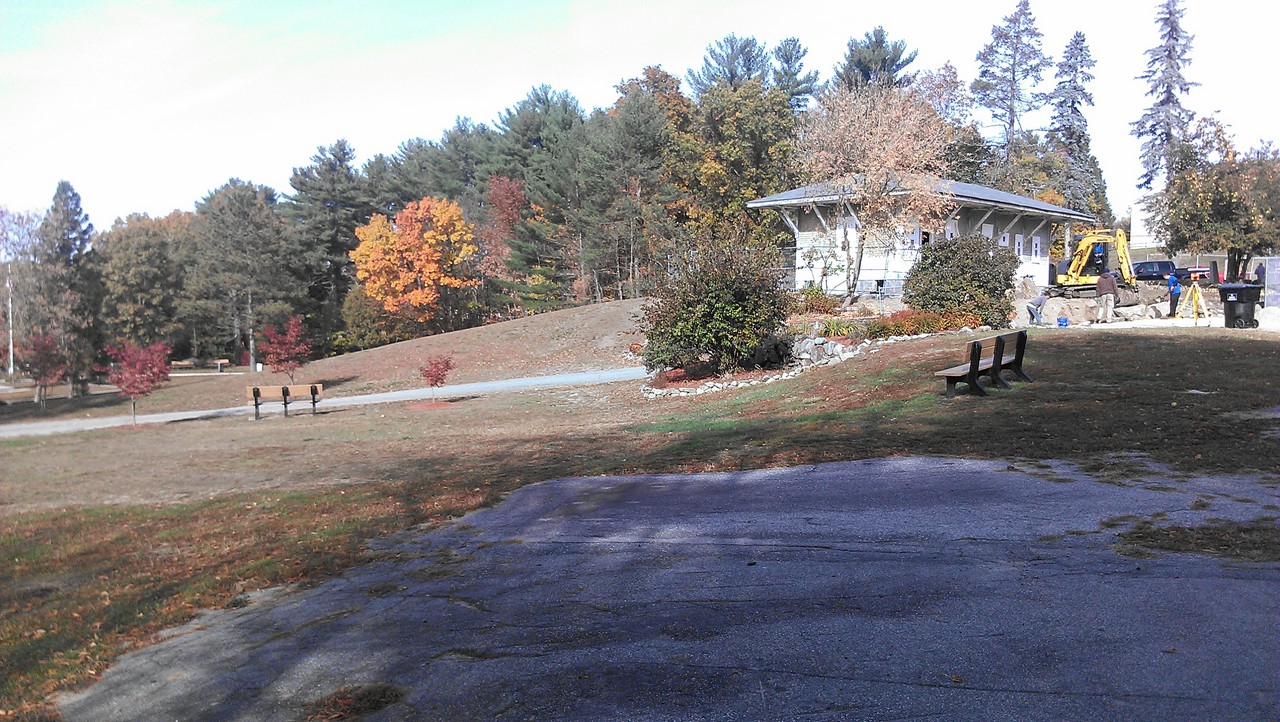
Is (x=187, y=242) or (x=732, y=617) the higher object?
(x=187, y=242)

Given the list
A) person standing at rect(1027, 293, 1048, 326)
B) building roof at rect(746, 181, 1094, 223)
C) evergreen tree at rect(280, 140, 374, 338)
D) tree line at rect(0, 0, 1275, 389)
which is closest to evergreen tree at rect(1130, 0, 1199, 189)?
tree line at rect(0, 0, 1275, 389)

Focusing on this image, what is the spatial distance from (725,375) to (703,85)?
1986 inches

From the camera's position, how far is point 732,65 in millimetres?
66125

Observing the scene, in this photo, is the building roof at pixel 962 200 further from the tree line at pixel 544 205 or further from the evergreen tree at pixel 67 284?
the evergreen tree at pixel 67 284

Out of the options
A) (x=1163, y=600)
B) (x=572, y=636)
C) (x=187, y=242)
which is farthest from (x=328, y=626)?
(x=187, y=242)

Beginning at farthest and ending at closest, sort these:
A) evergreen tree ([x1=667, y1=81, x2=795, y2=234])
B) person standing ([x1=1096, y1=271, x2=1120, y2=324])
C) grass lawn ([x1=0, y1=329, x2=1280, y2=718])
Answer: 1. evergreen tree ([x1=667, y1=81, x2=795, y2=234])
2. person standing ([x1=1096, y1=271, x2=1120, y2=324])
3. grass lawn ([x1=0, y1=329, x2=1280, y2=718])

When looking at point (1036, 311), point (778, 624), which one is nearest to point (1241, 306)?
point (1036, 311)

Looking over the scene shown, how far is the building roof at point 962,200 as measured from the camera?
120 feet

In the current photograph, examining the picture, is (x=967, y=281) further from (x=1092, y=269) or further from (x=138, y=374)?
(x=138, y=374)

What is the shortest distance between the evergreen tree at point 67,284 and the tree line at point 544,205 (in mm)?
114

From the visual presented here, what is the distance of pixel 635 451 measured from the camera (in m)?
11.5

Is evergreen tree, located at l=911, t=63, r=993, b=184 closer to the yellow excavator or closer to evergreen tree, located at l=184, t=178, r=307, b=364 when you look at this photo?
the yellow excavator

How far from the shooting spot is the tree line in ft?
139

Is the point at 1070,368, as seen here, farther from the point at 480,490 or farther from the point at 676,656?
the point at 676,656
